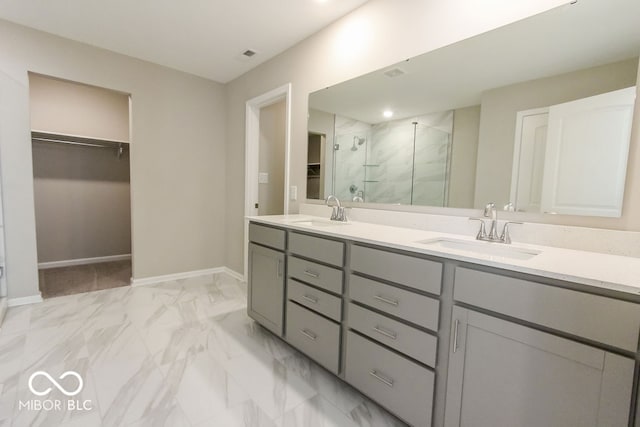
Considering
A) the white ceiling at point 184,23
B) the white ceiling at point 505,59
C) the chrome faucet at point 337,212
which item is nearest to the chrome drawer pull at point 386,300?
the chrome faucet at point 337,212

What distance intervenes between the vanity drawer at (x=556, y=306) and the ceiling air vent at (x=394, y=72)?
137 centimetres

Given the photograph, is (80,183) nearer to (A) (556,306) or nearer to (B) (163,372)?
(B) (163,372)

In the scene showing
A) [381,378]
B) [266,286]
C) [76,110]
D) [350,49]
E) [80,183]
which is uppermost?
[350,49]

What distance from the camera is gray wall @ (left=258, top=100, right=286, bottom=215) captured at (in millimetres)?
3398

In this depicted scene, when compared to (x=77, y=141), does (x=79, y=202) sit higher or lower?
lower

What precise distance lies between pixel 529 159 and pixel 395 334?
3.49 ft

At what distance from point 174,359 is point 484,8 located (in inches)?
106

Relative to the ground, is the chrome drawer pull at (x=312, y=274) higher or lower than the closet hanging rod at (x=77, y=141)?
lower

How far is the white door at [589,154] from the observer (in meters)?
1.20

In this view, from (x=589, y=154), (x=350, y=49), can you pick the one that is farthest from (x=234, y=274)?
(x=589, y=154)

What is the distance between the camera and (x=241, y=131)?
3.43m

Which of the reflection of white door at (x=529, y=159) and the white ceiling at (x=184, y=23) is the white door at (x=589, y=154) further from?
the white ceiling at (x=184, y=23)

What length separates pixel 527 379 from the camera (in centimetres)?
96

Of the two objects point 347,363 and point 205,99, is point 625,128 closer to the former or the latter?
point 347,363
